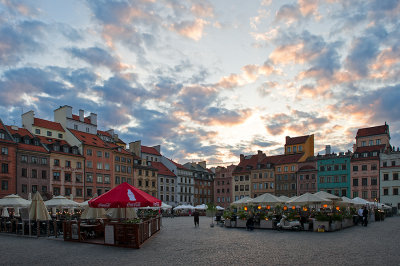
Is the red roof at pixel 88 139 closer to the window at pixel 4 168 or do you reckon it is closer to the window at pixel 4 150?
the window at pixel 4 150

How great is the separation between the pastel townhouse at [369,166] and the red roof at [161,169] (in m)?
39.8

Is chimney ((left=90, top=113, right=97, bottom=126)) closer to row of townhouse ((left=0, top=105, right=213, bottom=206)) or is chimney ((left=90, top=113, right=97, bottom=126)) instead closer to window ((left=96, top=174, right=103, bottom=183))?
row of townhouse ((left=0, top=105, right=213, bottom=206))

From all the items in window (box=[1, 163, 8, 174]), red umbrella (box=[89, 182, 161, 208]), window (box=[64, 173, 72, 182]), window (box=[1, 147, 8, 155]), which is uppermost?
window (box=[1, 147, 8, 155])

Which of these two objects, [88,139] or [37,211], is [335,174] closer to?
[88,139]

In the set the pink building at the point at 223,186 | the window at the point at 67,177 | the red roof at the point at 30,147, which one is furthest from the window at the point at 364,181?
the red roof at the point at 30,147

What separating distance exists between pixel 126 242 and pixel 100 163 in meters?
51.3

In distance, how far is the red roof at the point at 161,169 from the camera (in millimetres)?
87438

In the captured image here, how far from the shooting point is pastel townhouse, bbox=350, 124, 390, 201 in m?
70.9

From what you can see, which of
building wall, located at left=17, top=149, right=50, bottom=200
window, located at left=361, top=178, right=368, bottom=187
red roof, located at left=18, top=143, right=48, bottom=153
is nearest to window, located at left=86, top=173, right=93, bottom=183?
building wall, located at left=17, top=149, right=50, bottom=200

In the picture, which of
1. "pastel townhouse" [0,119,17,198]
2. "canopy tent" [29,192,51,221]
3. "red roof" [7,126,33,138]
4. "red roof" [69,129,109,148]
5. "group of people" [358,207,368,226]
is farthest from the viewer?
"red roof" [69,129,109,148]

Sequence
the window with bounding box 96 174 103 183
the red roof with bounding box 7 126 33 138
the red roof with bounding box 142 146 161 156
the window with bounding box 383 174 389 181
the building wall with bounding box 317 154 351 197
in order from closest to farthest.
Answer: the red roof with bounding box 7 126 33 138
the window with bounding box 96 174 103 183
the window with bounding box 383 174 389 181
the building wall with bounding box 317 154 351 197
the red roof with bounding box 142 146 161 156

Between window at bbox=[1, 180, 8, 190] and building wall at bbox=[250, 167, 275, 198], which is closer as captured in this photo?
window at bbox=[1, 180, 8, 190]

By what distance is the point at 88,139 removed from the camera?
226ft

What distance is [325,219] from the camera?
2856 centimetres
